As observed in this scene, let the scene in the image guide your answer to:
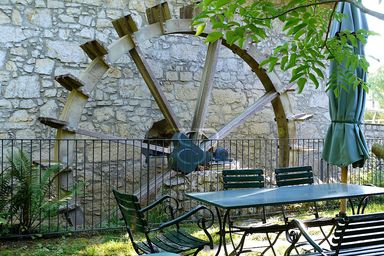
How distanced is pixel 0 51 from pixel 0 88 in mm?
512

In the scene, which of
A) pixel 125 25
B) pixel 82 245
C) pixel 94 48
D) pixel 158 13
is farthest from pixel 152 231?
pixel 158 13

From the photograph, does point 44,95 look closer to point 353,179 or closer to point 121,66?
point 121,66

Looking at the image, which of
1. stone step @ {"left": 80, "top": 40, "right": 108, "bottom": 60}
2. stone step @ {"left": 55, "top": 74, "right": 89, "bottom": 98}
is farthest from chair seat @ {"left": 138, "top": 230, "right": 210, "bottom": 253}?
stone step @ {"left": 80, "top": 40, "right": 108, "bottom": 60}

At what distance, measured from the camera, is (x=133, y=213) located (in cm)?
338

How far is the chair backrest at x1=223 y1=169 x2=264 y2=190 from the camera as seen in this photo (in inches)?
186

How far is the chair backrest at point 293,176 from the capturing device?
16.3 feet

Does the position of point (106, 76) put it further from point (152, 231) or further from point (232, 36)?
point (232, 36)

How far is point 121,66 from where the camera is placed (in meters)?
7.34

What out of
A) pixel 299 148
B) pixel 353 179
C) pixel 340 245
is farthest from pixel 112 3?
pixel 340 245

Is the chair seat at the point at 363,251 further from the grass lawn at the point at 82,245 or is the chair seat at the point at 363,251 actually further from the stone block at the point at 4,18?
the stone block at the point at 4,18

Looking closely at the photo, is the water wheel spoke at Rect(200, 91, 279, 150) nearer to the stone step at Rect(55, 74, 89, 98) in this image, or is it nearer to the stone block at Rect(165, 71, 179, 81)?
the stone block at Rect(165, 71, 179, 81)

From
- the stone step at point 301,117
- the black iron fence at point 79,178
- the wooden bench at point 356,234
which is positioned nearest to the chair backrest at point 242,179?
the black iron fence at point 79,178

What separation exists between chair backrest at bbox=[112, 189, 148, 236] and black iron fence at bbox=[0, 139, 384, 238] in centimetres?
169

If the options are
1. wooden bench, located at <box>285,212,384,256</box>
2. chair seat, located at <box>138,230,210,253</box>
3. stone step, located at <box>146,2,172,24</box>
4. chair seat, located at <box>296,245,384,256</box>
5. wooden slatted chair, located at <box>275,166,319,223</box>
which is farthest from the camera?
stone step, located at <box>146,2,172,24</box>
